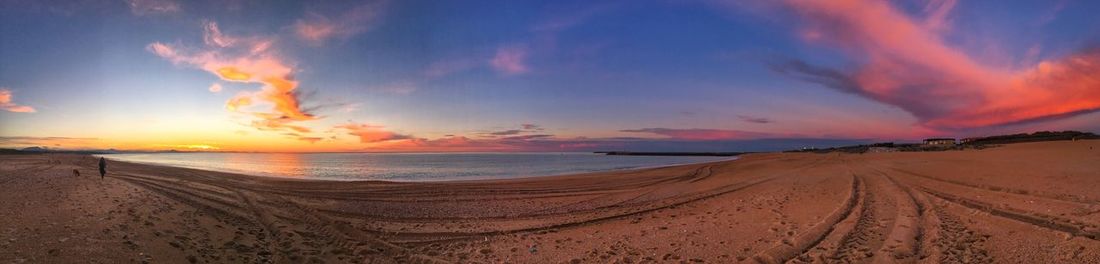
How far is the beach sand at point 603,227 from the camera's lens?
8.12 meters

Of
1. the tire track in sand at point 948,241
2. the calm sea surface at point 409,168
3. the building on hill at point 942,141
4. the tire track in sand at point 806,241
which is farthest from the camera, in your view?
the building on hill at point 942,141

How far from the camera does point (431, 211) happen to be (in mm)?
15695

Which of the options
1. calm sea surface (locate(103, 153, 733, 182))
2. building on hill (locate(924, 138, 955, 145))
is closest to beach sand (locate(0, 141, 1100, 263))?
calm sea surface (locate(103, 153, 733, 182))

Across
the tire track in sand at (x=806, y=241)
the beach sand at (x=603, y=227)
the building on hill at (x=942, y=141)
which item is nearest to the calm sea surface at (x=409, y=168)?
the beach sand at (x=603, y=227)

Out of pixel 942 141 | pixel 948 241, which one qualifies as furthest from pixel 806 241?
pixel 942 141

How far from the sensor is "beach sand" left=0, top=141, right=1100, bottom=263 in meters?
8.12

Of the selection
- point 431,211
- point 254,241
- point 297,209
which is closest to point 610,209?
point 431,211

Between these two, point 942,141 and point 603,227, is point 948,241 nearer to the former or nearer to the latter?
point 603,227

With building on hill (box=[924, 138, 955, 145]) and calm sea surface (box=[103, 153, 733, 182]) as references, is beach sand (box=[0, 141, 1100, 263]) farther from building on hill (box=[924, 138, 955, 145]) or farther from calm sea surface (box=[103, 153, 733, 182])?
building on hill (box=[924, 138, 955, 145])

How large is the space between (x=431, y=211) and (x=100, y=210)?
343 inches

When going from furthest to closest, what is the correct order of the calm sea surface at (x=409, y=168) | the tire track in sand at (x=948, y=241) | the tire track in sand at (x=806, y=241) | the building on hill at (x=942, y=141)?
the building on hill at (x=942, y=141) < the calm sea surface at (x=409, y=168) < the tire track in sand at (x=806, y=241) < the tire track in sand at (x=948, y=241)

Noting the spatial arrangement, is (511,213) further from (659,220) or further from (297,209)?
(297,209)

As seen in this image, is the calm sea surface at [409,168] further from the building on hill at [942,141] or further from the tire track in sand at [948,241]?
the building on hill at [942,141]

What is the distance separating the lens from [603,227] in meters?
11.7
